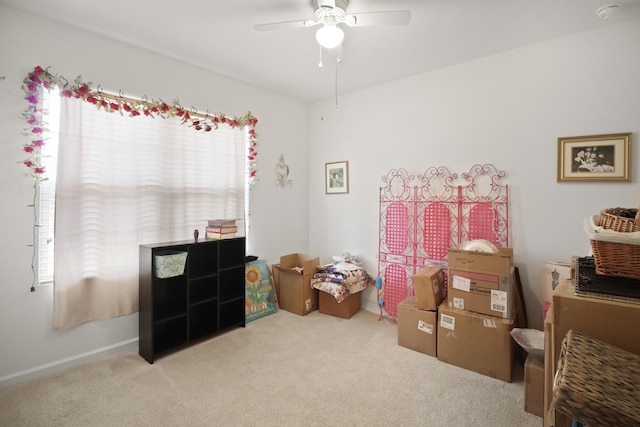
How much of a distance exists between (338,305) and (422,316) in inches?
41.5

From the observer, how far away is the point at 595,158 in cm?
234

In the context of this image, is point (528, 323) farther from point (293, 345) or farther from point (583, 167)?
point (293, 345)

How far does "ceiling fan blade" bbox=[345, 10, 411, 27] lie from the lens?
1760 millimetres

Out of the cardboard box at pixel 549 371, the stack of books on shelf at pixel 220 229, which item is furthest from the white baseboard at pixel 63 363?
the cardboard box at pixel 549 371

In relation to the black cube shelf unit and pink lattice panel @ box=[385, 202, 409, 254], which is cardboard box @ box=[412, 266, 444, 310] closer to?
pink lattice panel @ box=[385, 202, 409, 254]

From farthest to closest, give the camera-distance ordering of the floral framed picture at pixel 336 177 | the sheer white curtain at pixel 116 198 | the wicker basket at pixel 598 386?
the floral framed picture at pixel 336 177
the sheer white curtain at pixel 116 198
the wicker basket at pixel 598 386

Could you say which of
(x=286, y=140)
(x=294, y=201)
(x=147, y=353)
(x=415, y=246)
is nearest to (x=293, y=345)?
(x=147, y=353)

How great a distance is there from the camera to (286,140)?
13.1 ft

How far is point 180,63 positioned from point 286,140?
1486 millimetres

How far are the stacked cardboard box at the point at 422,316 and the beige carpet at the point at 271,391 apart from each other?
95 mm

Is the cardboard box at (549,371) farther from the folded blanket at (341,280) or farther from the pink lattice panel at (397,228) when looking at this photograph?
the folded blanket at (341,280)

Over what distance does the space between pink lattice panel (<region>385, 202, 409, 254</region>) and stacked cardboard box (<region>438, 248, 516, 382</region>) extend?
86 cm

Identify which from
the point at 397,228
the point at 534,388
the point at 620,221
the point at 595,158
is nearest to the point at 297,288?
the point at 397,228

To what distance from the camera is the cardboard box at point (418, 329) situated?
256 cm
